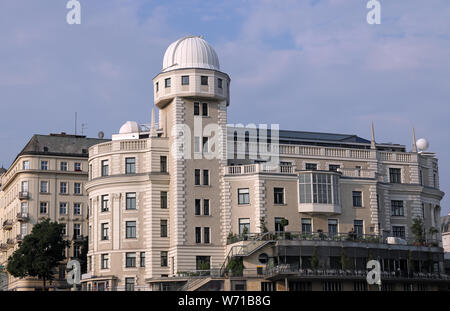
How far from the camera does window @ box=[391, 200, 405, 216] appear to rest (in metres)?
90.9

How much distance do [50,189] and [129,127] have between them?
1985 centimetres

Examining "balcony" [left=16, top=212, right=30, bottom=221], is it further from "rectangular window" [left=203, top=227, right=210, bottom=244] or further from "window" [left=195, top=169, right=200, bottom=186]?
"rectangular window" [left=203, top=227, right=210, bottom=244]

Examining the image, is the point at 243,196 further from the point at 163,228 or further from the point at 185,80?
the point at 185,80

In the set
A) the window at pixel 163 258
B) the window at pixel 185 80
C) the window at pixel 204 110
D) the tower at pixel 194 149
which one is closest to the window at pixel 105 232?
the window at pixel 163 258

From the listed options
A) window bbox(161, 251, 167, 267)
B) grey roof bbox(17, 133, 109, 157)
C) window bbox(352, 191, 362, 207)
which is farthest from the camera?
grey roof bbox(17, 133, 109, 157)

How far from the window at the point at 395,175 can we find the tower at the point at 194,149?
68.8ft

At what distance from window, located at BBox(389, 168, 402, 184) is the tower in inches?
826

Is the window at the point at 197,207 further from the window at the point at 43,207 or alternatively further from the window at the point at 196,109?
the window at the point at 43,207

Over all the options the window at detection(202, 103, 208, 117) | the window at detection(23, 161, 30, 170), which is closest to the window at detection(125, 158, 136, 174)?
the window at detection(202, 103, 208, 117)

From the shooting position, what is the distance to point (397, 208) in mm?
91188

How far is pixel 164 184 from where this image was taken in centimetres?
8388

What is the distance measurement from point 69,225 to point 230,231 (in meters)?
38.6

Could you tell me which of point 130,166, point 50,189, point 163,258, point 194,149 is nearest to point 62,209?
point 50,189

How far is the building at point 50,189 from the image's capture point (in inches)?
4437
